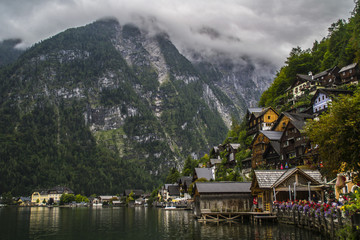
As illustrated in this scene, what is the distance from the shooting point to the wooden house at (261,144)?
225ft

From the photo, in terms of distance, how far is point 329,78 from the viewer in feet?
273

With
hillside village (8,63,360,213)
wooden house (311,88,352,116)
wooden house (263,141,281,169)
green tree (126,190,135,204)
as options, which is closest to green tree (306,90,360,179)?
hillside village (8,63,360,213)

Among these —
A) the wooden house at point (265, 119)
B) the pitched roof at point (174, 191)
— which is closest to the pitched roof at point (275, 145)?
the wooden house at point (265, 119)

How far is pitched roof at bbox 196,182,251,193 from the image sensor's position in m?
55.2

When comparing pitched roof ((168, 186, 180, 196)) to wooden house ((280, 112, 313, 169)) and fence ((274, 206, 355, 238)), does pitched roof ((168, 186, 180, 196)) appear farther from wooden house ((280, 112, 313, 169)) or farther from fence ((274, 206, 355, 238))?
fence ((274, 206, 355, 238))

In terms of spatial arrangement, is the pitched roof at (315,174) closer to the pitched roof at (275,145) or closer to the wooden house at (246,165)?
the pitched roof at (275,145)

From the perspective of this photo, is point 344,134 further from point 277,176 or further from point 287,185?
point 277,176

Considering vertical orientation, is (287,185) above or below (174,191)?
above

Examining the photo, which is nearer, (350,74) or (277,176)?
(277,176)

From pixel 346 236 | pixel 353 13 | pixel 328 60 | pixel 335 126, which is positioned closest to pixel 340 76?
pixel 328 60

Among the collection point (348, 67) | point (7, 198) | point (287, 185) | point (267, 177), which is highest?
point (348, 67)

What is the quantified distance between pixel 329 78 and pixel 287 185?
2018 inches

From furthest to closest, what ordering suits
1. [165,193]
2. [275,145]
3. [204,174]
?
1. [165,193]
2. [204,174]
3. [275,145]

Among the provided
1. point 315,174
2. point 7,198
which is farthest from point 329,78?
point 7,198
